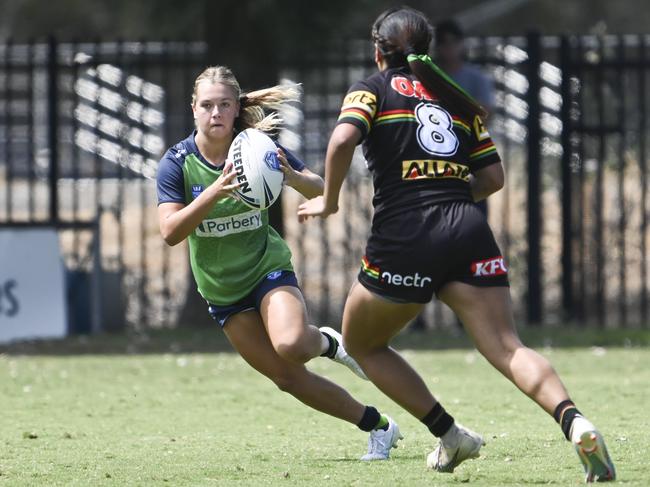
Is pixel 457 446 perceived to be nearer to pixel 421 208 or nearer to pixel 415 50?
pixel 421 208

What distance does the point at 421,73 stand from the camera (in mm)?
5902

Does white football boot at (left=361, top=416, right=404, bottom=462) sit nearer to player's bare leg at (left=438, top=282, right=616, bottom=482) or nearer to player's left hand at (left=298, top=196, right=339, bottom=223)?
player's bare leg at (left=438, top=282, right=616, bottom=482)

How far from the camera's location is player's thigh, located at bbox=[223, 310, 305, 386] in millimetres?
6793

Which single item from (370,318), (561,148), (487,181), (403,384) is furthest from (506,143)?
(370,318)

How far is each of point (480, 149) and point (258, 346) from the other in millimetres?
1539

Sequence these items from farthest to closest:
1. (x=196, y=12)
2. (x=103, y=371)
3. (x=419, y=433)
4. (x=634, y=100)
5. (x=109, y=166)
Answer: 1. (x=109, y=166)
2. (x=634, y=100)
3. (x=196, y=12)
4. (x=103, y=371)
5. (x=419, y=433)

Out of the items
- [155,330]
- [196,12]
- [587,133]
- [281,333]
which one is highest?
[196,12]

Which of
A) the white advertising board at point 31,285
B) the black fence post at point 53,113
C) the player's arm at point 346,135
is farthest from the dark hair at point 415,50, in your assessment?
the black fence post at point 53,113

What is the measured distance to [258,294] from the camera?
680 cm

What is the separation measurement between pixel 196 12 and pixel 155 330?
131 inches

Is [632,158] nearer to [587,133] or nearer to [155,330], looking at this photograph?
[587,133]

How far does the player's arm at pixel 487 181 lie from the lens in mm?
6090

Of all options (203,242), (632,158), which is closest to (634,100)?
(632,158)

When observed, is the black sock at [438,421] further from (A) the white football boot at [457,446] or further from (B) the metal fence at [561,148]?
(B) the metal fence at [561,148]
